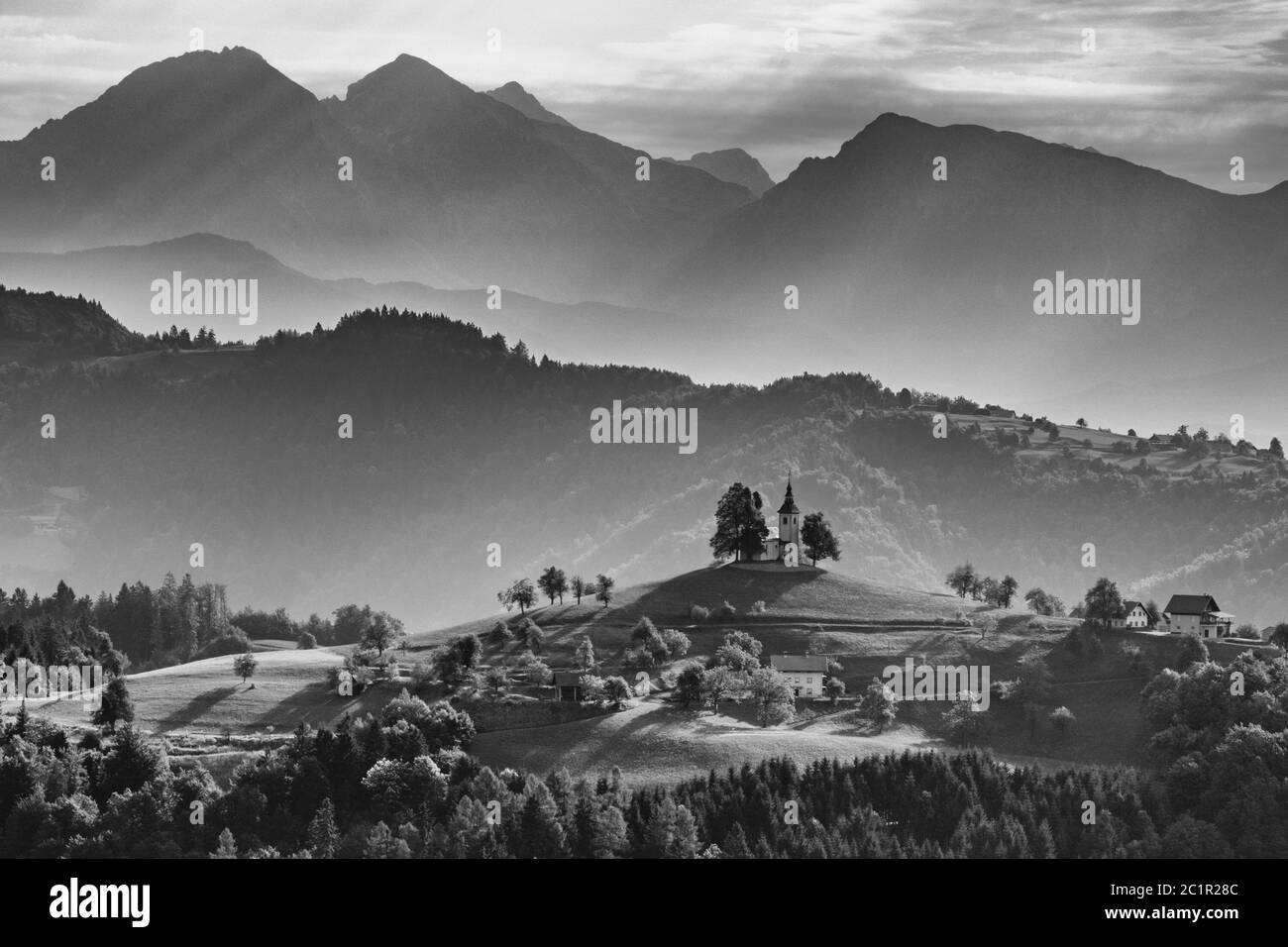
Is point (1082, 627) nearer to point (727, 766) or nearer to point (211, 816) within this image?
point (727, 766)

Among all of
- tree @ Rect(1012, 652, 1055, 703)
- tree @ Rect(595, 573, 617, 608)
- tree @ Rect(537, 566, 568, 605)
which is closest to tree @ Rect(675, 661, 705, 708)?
tree @ Rect(1012, 652, 1055, 703)

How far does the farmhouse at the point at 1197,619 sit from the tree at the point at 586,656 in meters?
53.6

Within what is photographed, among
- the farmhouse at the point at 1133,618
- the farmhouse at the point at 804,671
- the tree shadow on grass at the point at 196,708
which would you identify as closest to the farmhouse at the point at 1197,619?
the farmhouse at the point at 1133,618

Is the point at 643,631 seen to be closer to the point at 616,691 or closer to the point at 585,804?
the point at 616,691

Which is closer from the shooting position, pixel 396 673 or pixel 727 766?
pixel 727 766

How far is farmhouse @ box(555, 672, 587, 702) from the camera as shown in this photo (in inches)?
6403

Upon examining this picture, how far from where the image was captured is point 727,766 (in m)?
144

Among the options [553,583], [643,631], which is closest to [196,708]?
[643,631]

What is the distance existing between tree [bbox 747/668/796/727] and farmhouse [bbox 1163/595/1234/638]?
40.1m

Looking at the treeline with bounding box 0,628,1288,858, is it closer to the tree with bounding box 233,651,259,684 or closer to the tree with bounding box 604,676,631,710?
the tree with bounding box 604,676,631,710
